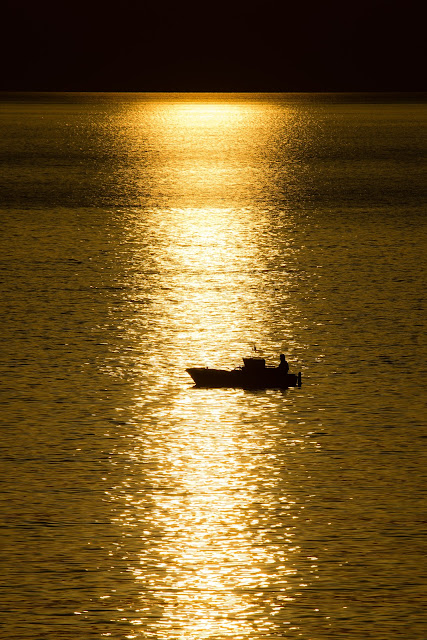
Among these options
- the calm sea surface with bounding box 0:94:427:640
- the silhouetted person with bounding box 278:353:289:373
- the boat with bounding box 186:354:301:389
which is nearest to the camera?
the calm sea surface with bounding box 0:94:427:640

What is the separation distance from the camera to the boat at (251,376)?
3053cm

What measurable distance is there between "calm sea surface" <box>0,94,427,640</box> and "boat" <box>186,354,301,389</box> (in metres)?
0.33

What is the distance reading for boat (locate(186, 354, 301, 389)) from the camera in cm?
3053

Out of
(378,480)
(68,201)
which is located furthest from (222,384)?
(68,201)

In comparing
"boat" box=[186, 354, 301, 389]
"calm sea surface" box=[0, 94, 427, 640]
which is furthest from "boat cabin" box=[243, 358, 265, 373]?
"calm sea surface" box=[0, 94, 427, 640]

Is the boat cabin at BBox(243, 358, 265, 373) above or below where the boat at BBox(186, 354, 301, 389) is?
above

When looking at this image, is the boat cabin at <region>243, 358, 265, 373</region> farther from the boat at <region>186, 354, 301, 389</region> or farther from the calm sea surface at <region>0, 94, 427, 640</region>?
the calm sea surface at <region>0, 94, 427, 640</region>

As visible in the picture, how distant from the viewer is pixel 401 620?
17391mm

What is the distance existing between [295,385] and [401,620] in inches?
526

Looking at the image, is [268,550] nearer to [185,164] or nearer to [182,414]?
[182,414]

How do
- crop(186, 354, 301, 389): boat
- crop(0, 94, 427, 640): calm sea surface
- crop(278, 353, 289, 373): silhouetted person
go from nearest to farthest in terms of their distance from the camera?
crop(0, 94, 427, 640): calm sea surface
crop(278, 353, 289, 373): silhouetted person
crop(186, 354, 301, 389): boat

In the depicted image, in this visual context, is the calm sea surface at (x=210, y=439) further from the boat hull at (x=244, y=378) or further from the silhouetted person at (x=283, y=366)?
the silhouetted person at (x=283, y=366)

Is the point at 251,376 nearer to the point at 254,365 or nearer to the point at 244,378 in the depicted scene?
the point at 244,378

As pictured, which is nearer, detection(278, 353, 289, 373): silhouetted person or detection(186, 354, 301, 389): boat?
detection(278, 353, 289, 373): silhouetted person
